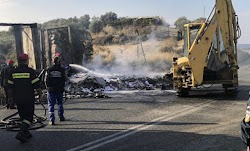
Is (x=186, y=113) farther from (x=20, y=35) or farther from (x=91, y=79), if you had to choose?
(x=20, y=35)

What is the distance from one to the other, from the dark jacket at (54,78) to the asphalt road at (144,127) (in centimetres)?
96

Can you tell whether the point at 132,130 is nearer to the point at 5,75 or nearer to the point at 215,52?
the point at 215,52

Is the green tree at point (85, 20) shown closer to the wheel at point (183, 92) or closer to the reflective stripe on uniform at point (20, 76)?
the wheel at point (183, 92)

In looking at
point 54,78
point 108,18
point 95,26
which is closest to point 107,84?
point 54,78

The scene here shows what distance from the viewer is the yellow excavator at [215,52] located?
42.6 ft

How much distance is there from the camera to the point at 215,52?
13117 mm

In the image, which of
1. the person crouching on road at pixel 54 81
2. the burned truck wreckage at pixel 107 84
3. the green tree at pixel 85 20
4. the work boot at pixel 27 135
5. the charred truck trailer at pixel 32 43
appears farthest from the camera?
the green tree at pixel 85 20

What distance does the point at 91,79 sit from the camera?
17797 millimetres

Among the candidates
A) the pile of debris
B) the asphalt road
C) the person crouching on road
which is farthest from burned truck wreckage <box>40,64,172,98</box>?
the person crouching on road

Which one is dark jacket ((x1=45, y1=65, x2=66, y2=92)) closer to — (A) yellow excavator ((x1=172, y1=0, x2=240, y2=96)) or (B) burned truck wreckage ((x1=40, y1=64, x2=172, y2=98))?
(A) yellow excavator ((x1=172, y1=0, x2=240, y2=96))

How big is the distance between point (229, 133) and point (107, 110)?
464 centimetres

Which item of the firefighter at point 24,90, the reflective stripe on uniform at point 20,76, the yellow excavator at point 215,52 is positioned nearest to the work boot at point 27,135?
the firefighter at point 24,90

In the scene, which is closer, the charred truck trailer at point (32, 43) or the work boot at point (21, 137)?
the work boot at point (21, 137)

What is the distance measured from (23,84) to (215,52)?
767 cm
